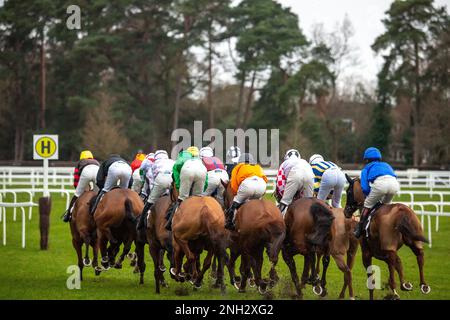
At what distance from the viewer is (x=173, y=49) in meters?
46.4

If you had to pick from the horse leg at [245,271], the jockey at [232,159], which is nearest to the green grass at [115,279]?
the horse leg at [245,271]

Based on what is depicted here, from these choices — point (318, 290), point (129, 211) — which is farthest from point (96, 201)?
point (318, 290)

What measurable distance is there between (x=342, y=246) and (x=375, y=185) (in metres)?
1.01

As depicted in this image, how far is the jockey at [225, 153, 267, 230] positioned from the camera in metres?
11.6

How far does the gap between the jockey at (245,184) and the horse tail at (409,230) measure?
79.7 inches

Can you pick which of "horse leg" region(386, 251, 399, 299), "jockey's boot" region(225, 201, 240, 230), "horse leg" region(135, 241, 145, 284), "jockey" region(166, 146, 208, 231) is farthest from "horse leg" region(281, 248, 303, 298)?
"horse leg" region(135, 241, 145, 284)

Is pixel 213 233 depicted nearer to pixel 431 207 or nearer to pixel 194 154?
pixel 194 154

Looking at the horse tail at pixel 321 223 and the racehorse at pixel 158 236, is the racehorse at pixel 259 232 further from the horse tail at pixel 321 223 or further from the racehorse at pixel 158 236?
the racehorse at pixel 158 236

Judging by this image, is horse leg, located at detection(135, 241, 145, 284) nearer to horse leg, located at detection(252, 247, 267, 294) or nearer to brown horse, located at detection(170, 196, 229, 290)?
brown horse, located at detection(170, 196, 229, 290)

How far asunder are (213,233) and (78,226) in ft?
11.0

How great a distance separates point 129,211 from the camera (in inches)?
499

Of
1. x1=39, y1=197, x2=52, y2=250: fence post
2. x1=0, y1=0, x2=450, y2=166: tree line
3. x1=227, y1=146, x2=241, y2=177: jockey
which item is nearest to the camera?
x1=227, y1=146, x2=241, y2=177: jockey

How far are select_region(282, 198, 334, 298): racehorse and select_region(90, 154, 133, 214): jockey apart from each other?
125 inches
